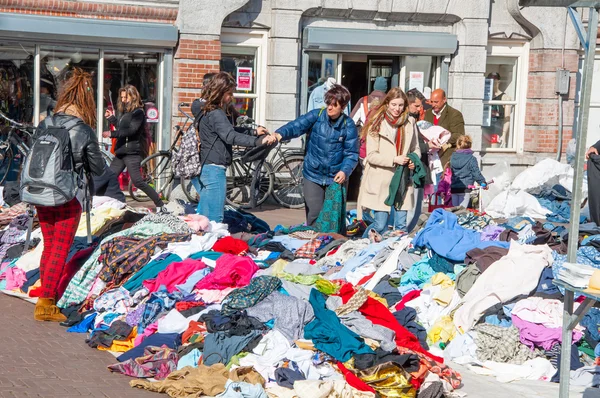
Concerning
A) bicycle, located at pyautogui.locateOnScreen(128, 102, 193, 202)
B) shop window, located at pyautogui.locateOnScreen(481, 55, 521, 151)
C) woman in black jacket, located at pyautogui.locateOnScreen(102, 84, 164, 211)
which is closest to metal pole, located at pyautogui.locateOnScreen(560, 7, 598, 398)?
woman in black jacket, located at pyautogui.locateOnScreen(102, 84, 164, 211)

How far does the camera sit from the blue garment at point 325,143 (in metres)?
10.1

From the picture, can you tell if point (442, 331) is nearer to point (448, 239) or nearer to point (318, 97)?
point (448, 239)

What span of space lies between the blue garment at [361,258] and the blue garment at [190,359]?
209cm

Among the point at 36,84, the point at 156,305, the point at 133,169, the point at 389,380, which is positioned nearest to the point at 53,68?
the point at 36,84

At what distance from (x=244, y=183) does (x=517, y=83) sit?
560 cm

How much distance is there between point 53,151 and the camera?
794 cm

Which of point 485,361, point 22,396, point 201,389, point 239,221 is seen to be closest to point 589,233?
point 485,361

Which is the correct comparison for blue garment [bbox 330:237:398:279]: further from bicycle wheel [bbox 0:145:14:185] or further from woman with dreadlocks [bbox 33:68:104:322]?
bicycle wheel [bbox 0:145:14:185]

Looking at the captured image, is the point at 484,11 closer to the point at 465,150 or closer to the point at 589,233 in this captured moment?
the point at 465,150

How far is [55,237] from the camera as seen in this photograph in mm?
8062

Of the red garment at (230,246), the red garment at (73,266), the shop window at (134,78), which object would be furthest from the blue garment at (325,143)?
the shop window at (134,78)

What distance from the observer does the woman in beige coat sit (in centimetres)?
1048

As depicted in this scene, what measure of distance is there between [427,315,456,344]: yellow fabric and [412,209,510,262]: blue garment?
877 mm

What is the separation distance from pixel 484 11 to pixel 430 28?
93 cm
